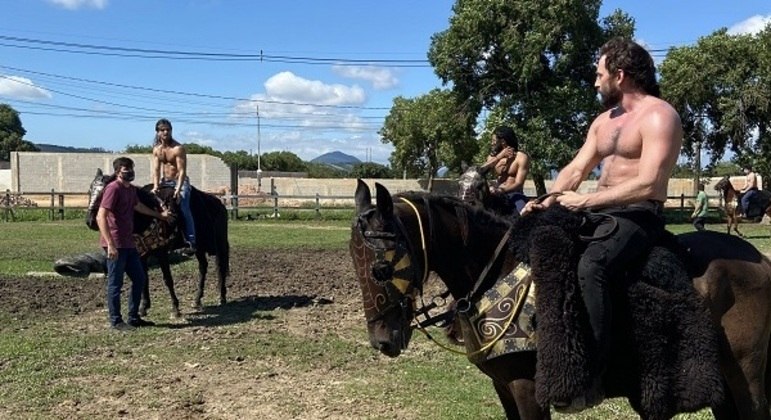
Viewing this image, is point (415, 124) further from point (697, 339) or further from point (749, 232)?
point (697, 339)

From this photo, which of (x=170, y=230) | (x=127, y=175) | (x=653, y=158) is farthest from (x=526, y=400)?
(x=170, y=230)

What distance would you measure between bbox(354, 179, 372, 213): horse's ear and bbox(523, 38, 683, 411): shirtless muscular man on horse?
2.73 ft

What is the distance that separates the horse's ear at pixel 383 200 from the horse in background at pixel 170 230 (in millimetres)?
6230

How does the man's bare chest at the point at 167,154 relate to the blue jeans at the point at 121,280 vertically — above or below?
above

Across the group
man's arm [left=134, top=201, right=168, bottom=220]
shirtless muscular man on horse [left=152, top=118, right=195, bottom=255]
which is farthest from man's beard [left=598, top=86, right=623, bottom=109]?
shirtless muscular man on horse [left=152, top=118, right=195, bottom=255]

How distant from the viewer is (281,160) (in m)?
90.2

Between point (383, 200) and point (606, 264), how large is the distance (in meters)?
1.11

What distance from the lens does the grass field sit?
18.4ft

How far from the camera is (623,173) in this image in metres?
3.44

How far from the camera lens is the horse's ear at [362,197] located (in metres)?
3.47

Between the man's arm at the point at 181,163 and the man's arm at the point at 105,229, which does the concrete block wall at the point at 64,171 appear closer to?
the man's arm at the point at 181,163

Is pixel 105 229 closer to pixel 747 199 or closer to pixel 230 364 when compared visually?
pixel 230 364

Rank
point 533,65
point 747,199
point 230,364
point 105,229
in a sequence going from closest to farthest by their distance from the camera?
point 230,364 < point 105,229 < point 747,199 < point 533,65

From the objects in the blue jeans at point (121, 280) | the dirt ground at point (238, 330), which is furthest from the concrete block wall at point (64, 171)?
the blue jeans at point (121, 280)
